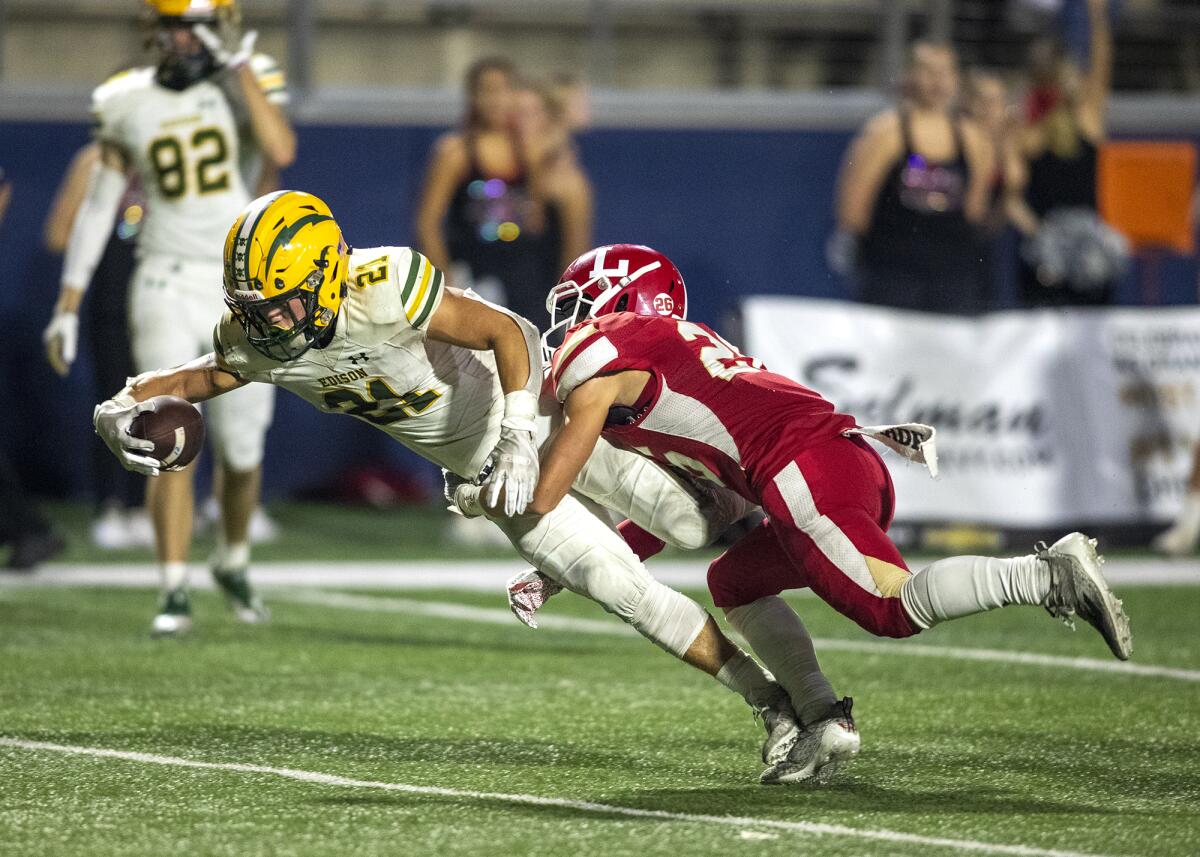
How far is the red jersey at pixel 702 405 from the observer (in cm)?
414

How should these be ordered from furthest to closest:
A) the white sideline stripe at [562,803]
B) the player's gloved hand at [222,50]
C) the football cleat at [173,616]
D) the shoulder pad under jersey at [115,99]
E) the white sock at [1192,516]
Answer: the white sock at [1192,516]
the shoulder pad under jersey at [115,99]
the player's gloved hand at [222,50]
the football cleat at [173,616]
the white sideline stripe at [562,803]

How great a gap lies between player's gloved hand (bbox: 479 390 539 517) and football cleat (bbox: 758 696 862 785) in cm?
78

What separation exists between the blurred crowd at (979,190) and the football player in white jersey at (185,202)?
3.69 m

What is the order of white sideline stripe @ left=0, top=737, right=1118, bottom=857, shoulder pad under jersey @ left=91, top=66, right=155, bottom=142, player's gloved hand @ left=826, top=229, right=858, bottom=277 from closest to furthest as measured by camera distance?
white sideline stripe @ left=0, top=737, right=1118, bottom=857
shoulder pad under jersey @ left=91, top=66, right=155, bottom=142
player's gloved hand @ left=826, top=229, right=858, bottom=277

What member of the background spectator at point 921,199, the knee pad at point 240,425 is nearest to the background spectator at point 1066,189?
the background spectator at point 921,199

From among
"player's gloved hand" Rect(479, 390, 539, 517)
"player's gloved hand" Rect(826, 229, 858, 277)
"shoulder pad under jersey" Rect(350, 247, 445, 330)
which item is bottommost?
"player's gloved hand" Rect(826, 229, 858, 277)

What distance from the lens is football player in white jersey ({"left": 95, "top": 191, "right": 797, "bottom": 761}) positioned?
163 inches

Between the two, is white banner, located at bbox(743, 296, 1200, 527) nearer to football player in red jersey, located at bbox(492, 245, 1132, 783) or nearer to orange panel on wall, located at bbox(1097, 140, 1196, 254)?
orange panel on wall, located at bbox(1097, 140, 1196, 254)

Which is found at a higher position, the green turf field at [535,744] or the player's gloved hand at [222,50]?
the player's gloved hand at [222,50]

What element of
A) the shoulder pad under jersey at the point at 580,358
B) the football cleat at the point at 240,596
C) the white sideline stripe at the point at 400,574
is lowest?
the white sideline stripe at the point at 400,574

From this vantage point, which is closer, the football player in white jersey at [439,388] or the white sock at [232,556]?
the football player in white jersey at [439,388]

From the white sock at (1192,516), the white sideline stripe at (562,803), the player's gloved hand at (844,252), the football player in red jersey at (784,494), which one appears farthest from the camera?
the player's gloved hand at (844,252)

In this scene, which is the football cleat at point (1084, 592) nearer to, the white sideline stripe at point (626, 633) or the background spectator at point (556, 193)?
the white sideline stripe at point (626, 633)

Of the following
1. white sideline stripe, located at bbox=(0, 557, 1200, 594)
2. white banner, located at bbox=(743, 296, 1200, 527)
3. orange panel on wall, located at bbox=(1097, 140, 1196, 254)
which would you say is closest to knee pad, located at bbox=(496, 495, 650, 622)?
white sideline stripe, located at bbox=(0, 557, 1200, 594)
